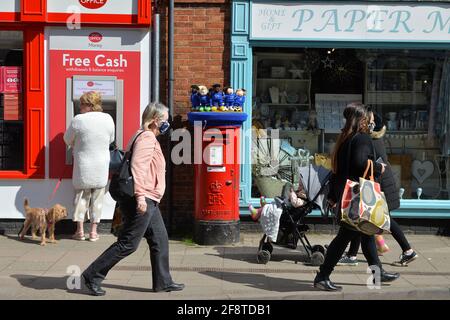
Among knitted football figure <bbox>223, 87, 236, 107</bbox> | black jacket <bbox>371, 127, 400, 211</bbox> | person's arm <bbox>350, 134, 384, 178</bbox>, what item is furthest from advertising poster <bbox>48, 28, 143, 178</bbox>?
person's arm <bbox>350, 134, 384, 178</bbox>

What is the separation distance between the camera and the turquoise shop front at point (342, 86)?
9234mm

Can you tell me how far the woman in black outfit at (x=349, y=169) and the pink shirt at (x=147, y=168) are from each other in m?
1.72

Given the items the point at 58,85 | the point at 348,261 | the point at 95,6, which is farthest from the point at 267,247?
the point at 95,6

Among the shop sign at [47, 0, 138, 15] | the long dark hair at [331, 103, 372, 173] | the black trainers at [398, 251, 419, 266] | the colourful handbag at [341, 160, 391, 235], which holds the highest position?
the shop sign at [47, 0, 138, 15]

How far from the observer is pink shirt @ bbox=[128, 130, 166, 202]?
20.6 ft

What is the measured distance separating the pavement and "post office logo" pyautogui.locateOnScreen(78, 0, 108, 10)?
3.09 m

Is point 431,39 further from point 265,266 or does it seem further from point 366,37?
point 265,266

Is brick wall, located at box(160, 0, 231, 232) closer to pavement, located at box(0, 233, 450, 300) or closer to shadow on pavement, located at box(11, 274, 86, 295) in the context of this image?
pavement, located at box(0, 233, 450, 300)

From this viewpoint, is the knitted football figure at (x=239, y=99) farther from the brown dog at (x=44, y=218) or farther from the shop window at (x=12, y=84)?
the shop window at (x=12, y=84)

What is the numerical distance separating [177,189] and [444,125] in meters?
3.96

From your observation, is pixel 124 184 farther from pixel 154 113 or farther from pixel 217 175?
pixel 217 175

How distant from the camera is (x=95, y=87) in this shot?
362 inches

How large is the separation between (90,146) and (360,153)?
3725 millimetres

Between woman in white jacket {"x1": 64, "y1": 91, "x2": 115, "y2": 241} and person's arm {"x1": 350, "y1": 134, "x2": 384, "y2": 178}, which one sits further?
woman in white jacket {"x1": 64, "y1": 91, "x2": 115, "y2": 241}
